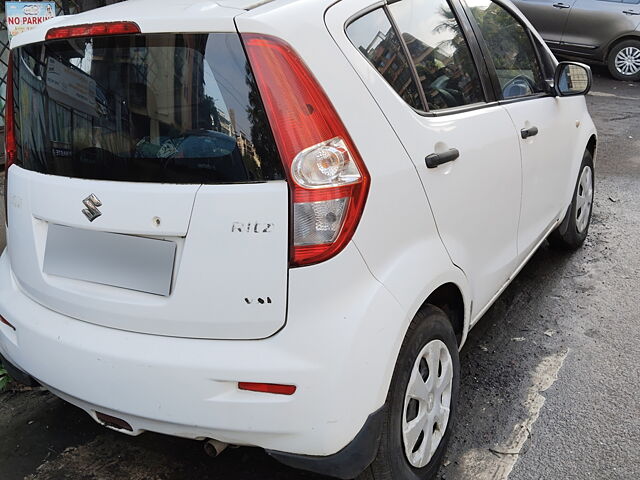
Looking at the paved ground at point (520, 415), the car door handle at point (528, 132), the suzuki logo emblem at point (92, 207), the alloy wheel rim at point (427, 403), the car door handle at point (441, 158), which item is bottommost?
the paved ground at point (520, 415)

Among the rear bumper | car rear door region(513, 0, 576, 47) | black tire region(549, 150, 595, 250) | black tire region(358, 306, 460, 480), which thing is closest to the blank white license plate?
the rear bumper

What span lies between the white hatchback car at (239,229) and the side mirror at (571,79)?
153cm

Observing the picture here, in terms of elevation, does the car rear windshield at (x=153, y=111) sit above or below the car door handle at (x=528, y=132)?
above

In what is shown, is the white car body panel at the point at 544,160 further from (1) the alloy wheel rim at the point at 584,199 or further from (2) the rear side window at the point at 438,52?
(1) the alloy wheel rim at the point at 584,199

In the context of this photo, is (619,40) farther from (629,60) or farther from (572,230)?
(572,230)

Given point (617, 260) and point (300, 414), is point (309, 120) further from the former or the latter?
point (617, 260)

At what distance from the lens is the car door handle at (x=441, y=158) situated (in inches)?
91.4

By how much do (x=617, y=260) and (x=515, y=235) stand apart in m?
1.74

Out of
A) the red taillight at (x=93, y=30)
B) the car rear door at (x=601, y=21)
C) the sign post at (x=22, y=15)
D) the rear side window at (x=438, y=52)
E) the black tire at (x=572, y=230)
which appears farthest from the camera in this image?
the car rear door at (x=601, y=21)

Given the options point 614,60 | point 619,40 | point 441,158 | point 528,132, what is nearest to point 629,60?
point 614,60

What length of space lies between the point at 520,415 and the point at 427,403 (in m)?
0.75

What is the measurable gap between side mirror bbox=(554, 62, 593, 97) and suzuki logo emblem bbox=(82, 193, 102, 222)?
8.58ft

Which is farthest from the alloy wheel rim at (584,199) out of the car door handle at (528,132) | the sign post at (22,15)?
the sign post at (22,15)

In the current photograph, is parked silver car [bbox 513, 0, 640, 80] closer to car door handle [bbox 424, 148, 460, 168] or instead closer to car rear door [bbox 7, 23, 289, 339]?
car door handle [bbox 424, 148, 460, 168]
